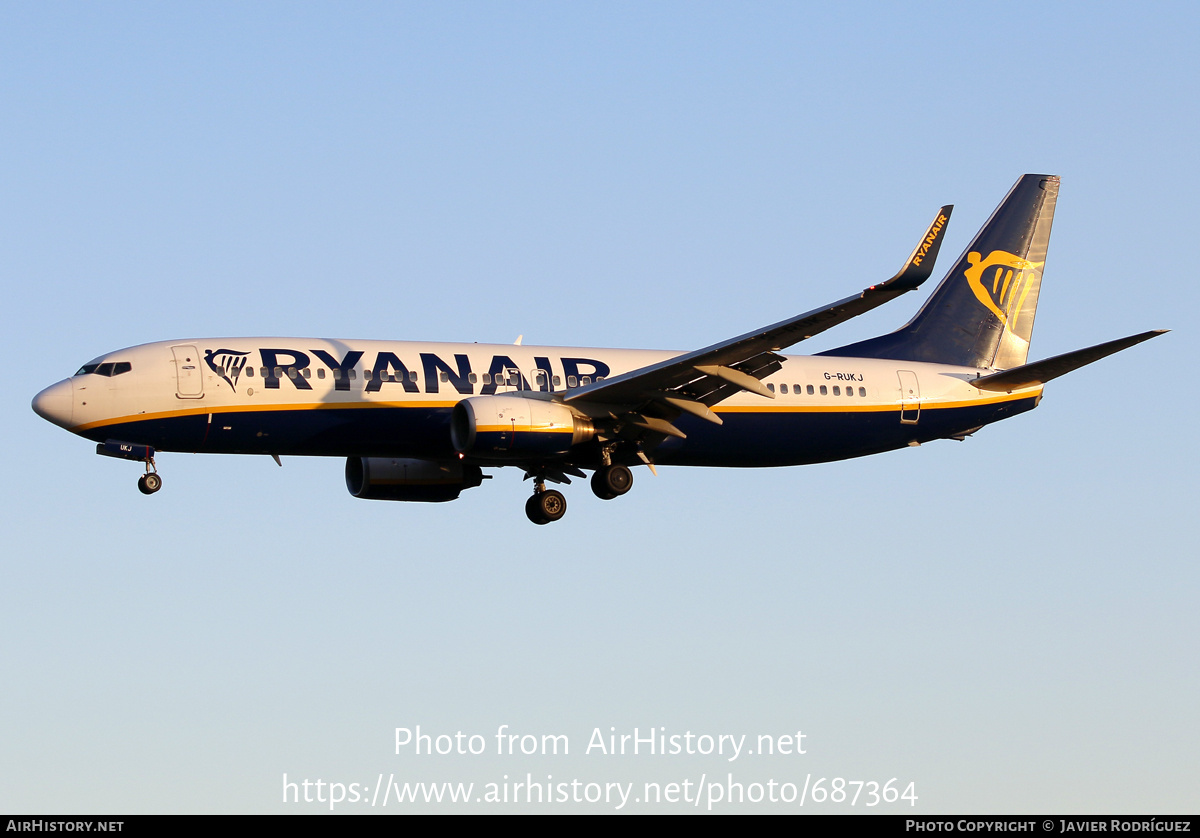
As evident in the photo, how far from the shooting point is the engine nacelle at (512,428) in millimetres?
37125

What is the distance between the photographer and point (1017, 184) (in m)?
49.1

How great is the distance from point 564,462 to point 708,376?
4.75m

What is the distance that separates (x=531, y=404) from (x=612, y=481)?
3.71 m

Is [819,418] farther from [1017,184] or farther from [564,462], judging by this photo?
[1017,184]

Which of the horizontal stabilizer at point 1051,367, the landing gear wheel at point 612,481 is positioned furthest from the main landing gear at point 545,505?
the horizontal stabilizer at point 1051,367

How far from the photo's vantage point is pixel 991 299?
48000mm

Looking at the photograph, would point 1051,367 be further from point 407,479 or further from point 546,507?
point 407,479

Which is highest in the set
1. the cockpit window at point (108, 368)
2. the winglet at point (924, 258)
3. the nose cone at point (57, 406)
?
the winglet at point (924, 258)

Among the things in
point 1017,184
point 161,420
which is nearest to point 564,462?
point 161,420

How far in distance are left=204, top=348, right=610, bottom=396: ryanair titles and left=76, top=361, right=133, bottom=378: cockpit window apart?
1.92 m

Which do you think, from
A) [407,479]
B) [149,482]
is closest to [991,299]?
[407,479]

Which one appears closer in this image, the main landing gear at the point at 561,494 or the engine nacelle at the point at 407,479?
the main landing gear at the point at 561,494

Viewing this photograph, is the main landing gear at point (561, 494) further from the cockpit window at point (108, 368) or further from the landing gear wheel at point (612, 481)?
the cockpit window at point (108, 368)

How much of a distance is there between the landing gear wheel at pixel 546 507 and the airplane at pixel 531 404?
5 cm
